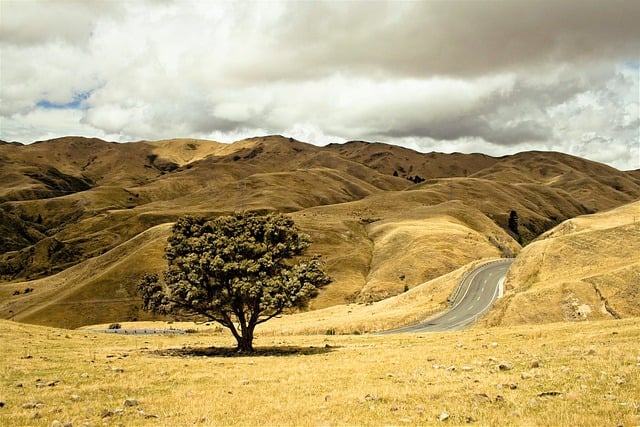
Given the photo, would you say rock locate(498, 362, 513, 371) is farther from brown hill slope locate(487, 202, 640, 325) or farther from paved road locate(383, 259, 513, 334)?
paved road locate(383, 259, 513, 334)

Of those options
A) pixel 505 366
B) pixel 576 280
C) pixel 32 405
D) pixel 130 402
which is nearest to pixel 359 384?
pixel 505 366

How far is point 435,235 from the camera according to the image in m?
172

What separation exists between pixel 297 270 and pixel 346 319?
40458 millimetres

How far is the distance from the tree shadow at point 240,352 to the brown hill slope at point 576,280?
82.3 ft

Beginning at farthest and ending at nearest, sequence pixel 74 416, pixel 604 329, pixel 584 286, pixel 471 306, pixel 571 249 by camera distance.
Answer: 1. pixel 471 306
2. pixel 571 249
3. pixel 584 286
4. pixel 604 329
5. pixel 74 416

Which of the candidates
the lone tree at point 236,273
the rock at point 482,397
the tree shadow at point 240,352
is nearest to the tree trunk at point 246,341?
the lone tree at point 236,273

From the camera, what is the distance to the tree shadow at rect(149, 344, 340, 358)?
44.5 m

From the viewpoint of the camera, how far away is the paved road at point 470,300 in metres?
72.9

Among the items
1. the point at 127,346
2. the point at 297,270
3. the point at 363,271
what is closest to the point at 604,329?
the point at 297,270

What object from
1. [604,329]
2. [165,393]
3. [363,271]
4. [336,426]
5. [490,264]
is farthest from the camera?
[363,271]

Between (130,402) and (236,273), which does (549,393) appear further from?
(236,273)

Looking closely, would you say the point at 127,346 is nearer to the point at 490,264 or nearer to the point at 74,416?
the point at 74,416

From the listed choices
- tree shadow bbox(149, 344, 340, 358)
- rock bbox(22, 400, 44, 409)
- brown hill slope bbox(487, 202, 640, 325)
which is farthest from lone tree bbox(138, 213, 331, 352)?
brown hill slope bbox(487, 202, 640, 325)

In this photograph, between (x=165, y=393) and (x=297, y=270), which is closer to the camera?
(x=165, y=393)
